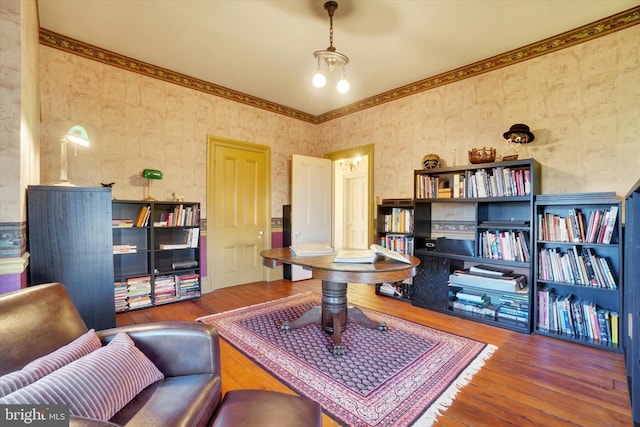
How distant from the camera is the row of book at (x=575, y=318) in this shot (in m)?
2.41

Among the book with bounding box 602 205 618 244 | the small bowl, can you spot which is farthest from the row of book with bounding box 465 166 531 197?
the book with bounding box 602 205 618 244

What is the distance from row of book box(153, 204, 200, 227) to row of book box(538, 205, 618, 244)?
12.4ft

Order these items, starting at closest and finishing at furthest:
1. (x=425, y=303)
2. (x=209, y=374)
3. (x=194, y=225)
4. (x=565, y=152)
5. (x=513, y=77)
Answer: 1. (x=209, y=374)
2. (x=565, y=152)
3. (x=513, y=77)
4. (x=425, y=303)
5. (x=194, y=225)

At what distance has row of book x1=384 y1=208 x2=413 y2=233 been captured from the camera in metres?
3.72

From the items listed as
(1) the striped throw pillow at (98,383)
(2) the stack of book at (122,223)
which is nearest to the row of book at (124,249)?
(2) the stack of book at (122,223)

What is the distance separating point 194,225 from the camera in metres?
3.70

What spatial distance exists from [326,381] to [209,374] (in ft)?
2.94

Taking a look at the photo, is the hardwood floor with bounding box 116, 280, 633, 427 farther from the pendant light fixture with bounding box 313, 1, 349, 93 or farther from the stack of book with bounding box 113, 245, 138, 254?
the pendant light fixture with bounding box 313, 1, 349, 93

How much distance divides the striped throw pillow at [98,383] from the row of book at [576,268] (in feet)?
10.3

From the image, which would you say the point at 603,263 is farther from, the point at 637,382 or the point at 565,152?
the point at 637,382

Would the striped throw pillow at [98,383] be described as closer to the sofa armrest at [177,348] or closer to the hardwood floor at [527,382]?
the sofa armrest at [177,348]

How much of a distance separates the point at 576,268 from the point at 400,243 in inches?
67.8

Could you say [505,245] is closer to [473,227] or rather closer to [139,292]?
[473,227]

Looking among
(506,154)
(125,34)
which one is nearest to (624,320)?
(506,154)
